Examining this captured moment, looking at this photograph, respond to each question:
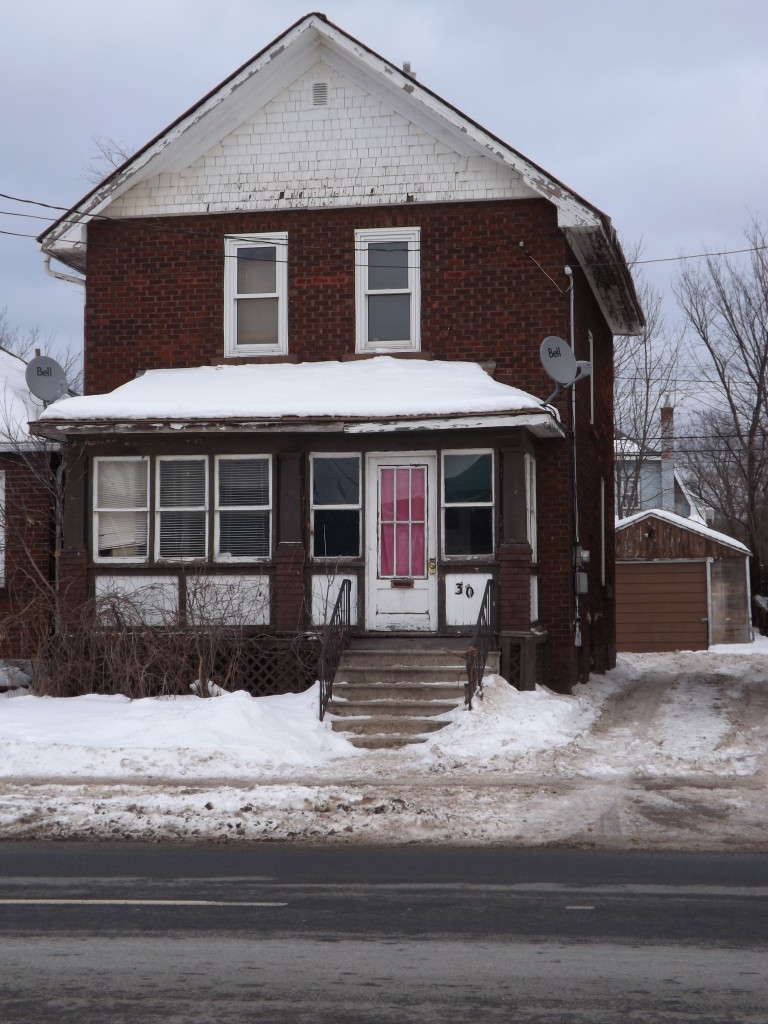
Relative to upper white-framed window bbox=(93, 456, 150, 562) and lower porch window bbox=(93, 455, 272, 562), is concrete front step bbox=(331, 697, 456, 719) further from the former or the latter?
upper white-framed window bbox=(93, 456, 150, 562)

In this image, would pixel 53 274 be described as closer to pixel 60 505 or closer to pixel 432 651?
pixel 60 505

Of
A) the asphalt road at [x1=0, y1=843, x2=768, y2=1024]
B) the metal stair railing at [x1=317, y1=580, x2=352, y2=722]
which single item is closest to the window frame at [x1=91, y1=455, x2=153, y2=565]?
the metal stair railing at [x1=317, y1=580, x2=352, y2=722]

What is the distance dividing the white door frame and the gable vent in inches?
213

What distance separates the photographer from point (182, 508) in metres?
17.3

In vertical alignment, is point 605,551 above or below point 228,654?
above

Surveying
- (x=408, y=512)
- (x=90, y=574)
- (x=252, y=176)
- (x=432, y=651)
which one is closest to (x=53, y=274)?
(x=252, y=176)

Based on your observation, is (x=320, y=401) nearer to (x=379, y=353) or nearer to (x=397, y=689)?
(x=379, y=353)

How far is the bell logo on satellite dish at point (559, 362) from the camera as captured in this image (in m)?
16.5

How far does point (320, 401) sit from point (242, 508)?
1910mm

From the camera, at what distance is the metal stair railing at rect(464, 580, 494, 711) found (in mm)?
14180

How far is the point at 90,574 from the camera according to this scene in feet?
56.5

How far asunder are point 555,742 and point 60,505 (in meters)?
8.42

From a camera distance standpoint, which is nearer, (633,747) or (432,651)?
(633,747)

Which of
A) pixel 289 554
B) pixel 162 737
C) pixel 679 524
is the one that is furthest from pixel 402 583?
pixel 679 524
